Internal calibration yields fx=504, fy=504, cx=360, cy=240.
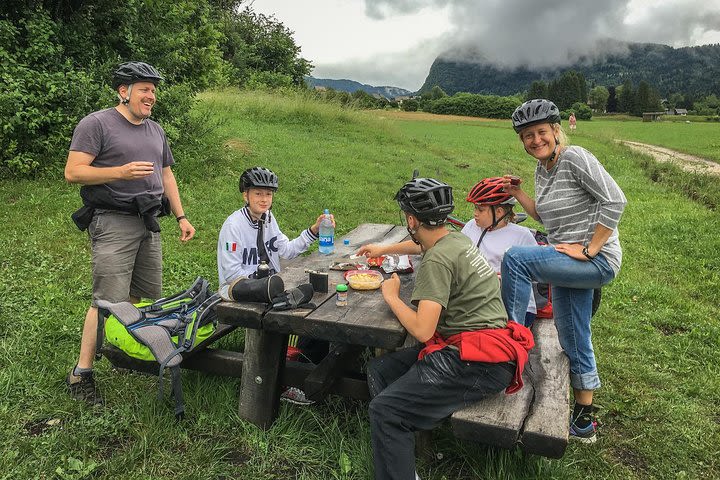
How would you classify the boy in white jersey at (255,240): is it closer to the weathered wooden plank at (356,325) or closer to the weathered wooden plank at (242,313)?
the weathered wooden plank at (242,313)

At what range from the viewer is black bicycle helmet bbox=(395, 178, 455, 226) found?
292 centimetres

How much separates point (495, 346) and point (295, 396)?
182 centimetres

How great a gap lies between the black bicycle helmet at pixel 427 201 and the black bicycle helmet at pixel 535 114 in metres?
0.93

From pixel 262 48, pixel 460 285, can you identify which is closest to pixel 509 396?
pixel 460 285

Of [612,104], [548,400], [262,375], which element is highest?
[612,104]

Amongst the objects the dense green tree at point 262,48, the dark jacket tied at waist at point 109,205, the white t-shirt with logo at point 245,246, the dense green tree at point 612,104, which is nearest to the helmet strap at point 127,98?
the dark jacket tied at waist at point 109,205

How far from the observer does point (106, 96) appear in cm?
909

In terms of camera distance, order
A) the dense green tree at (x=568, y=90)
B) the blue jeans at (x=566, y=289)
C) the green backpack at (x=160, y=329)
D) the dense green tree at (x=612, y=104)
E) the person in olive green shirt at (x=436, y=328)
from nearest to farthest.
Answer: the person in olive green shirt at (x=436, y=328), the blue jeans at (x=566, y=289), the green backpack at (x=160, y=329), the dense green tree at (x=568, y=90), the dense green tree at (x=612, y=104)

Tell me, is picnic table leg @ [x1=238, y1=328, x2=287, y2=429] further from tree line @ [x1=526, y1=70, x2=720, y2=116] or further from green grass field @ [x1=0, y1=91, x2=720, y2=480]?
tree line @ [x1=526, y1=70, x2=720, y2=116]

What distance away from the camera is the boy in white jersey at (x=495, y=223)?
432 centimetres

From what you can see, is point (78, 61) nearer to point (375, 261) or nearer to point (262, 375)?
point (375, 261)

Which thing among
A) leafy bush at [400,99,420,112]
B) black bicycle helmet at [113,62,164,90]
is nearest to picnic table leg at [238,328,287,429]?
black bicycle helmet at [113,62,164,90]

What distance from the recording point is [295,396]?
155 inches

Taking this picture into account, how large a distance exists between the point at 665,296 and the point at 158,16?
10.6 m
